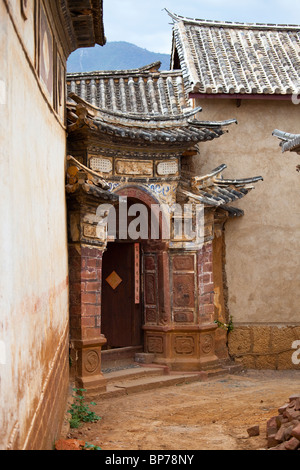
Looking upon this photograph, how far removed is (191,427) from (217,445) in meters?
1.14

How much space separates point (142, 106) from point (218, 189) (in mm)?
2507

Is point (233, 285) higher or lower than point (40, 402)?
higher

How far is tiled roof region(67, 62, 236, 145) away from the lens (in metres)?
11.2

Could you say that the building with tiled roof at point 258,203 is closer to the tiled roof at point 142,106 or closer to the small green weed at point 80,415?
the tiled roof at point 142,106

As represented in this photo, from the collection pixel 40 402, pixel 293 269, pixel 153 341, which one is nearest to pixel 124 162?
pixel 153 341

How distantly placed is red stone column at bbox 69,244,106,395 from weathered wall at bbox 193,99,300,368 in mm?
4068

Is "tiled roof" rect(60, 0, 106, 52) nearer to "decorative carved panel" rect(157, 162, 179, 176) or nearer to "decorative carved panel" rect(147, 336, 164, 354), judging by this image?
"decorative carved panel" rect(157, 162, 179, 176)

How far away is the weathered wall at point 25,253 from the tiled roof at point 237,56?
7343 mm

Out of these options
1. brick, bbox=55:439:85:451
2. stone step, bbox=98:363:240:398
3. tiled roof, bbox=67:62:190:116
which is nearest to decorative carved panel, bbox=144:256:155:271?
stone step, bbox=98:363:240:398

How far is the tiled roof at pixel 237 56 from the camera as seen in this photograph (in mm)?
13508

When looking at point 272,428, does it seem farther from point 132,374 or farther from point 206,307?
point 206,307

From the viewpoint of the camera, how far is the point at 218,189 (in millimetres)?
12961

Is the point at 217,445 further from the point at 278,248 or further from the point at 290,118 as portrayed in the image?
the point at 290,118

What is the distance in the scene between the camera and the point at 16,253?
4.09 m
